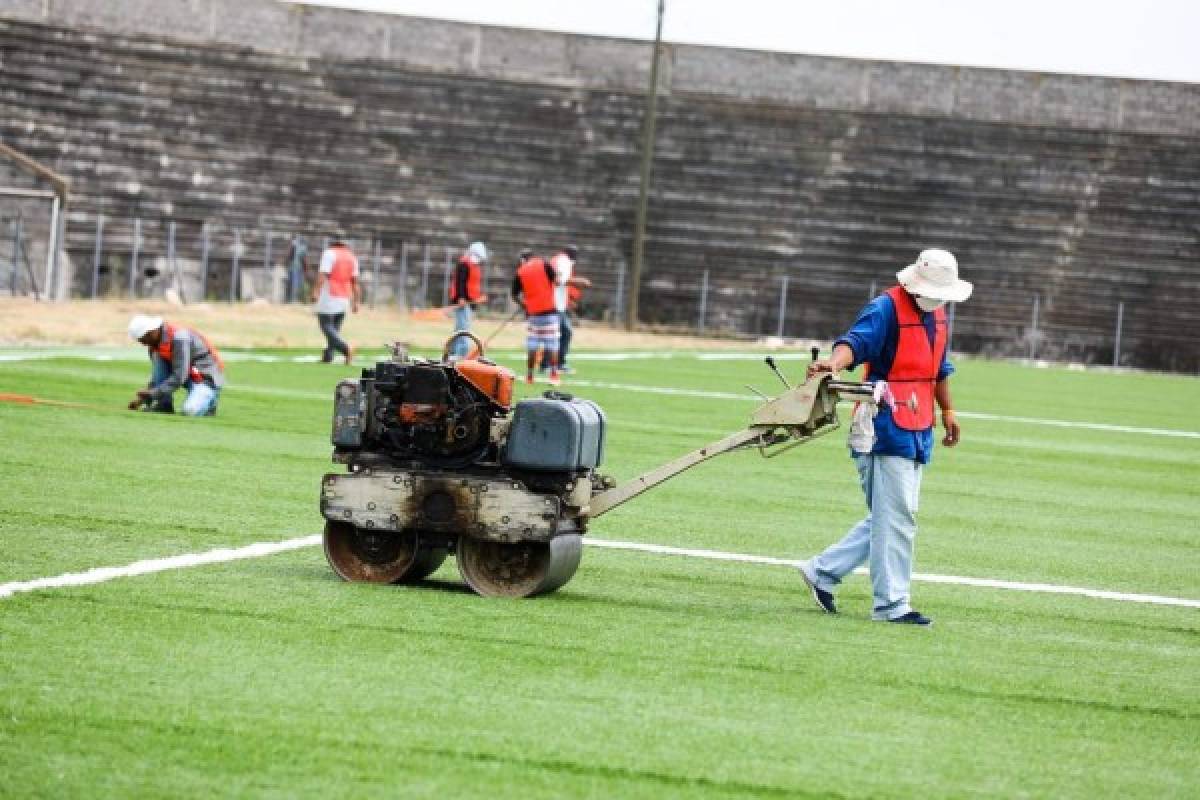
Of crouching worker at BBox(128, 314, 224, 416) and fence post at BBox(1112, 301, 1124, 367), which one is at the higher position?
fence post at BBox(1112, 301, 1124, 367)

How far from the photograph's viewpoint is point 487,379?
10992 mm

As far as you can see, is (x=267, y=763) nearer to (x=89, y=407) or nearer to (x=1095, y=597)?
(x=1095, y=597)

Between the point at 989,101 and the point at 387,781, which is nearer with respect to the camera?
the point at 387,781

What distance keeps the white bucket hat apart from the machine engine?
1.64 metres

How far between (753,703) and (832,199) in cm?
5327

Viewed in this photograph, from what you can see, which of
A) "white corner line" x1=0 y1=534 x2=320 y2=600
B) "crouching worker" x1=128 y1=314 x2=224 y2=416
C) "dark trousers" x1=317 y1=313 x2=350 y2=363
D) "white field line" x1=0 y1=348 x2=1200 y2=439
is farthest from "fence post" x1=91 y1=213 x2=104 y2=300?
"white corner line" x1=0 y1=534 x2=320 y2=600

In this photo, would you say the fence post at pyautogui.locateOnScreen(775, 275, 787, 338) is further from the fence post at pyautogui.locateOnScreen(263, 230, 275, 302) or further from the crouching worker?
the crouching worker

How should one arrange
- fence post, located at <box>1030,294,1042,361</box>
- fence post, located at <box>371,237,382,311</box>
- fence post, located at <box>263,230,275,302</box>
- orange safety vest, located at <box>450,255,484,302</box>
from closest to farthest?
1. orange safety vest, located at <box>450,255,484,302</box>
2. fence post, located at <box>263,230,275,302</box>
3. fence post, located at <box>371,237,382,311</box>
4. fence post, located at <box>1030,294,1042,361</box>

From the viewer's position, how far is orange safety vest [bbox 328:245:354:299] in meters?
31.6

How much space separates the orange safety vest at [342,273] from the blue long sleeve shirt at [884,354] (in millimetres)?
21088

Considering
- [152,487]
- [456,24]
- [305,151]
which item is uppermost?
[456,24]

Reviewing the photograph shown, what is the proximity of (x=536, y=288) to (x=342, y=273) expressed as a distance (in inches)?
132

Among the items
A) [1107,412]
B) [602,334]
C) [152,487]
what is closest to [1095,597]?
[152,487]

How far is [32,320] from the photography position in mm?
36094
